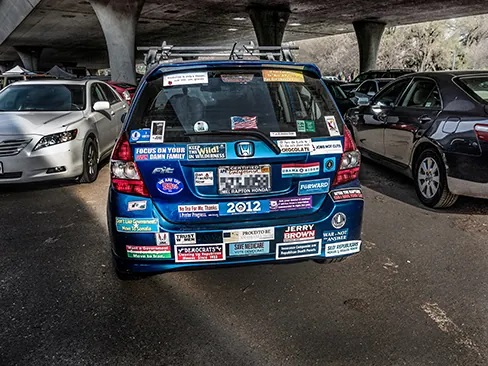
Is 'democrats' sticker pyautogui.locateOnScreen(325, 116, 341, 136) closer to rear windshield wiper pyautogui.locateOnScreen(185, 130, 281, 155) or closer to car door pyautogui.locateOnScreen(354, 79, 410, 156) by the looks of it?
rear windshield wiper pyautogui.locateOnScreen(185, 130, 281, 155)

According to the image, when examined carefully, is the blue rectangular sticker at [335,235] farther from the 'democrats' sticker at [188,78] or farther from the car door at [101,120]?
the car door at [101,120]

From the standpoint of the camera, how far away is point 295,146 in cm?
294

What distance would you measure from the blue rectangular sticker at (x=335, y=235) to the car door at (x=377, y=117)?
11.9 feet

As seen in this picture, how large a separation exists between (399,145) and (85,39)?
32213 mm

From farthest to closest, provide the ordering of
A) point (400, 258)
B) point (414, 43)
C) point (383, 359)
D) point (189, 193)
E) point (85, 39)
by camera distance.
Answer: point (414, 43)
point (85, 39)
point (400, 258)
point (189, 193)
point (383, 359)

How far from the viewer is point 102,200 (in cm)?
577

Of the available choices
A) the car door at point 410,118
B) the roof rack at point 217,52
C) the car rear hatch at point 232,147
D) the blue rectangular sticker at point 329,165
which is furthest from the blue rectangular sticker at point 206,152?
the car door at point 410,118

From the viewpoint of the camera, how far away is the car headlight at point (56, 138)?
575 cm

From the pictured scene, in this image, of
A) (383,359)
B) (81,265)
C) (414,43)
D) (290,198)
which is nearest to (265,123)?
(290,198)

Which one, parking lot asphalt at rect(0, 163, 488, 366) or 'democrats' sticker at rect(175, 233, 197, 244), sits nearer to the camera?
parking lot asphalt at rect(0, 163, 488, 366)

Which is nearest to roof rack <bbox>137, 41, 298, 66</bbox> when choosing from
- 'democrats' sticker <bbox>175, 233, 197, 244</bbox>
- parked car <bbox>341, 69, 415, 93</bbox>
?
'democrats' sticker <bbox>175, 233, 197, 244</bbox>

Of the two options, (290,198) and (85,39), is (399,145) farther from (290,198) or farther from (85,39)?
(85,39)

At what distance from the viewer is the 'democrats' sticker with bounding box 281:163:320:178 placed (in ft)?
9.59

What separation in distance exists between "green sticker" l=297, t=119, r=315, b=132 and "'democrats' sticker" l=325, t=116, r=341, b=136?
0.36ft
